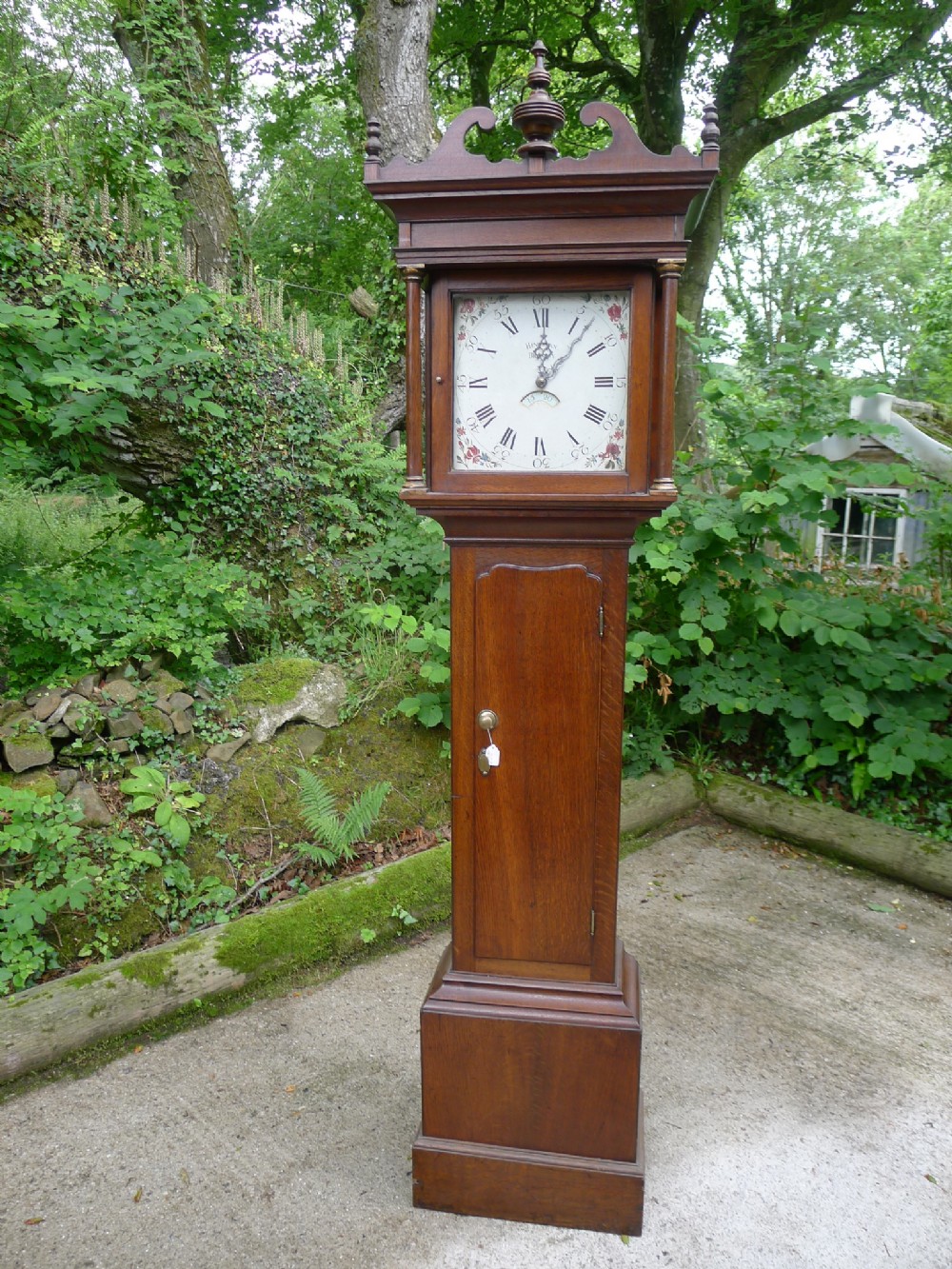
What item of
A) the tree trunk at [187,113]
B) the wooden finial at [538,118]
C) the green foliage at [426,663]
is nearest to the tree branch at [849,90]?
the tree trunk at [187,113]

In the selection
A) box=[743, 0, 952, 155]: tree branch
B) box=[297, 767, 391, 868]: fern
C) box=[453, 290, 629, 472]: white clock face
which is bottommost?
box=[297, 767, 391, 868]: fern

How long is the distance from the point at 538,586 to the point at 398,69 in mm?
5760

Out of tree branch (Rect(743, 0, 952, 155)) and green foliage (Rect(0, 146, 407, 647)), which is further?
tree branch (Rect(743, 0, 952, 155))

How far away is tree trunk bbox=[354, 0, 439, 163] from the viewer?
5855 mm

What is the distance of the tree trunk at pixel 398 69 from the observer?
5855 millimetres

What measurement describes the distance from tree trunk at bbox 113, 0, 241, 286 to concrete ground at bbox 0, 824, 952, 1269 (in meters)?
5.40

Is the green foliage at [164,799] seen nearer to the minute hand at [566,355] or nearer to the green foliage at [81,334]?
the green foliage at [81,334]

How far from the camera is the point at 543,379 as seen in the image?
174cm

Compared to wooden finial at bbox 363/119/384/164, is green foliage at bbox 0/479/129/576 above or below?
below

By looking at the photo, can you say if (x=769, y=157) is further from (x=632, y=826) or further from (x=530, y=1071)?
(x=530, y=1071)

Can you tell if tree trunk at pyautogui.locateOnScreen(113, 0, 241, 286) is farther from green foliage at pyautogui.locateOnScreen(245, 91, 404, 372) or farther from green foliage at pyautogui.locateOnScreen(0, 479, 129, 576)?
green foliage at pyautogui.locateOnScreen(245, 91, 404, 372)

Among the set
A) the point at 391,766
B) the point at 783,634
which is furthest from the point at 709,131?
the point at 783,634

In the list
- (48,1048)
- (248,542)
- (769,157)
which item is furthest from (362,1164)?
(769,157)

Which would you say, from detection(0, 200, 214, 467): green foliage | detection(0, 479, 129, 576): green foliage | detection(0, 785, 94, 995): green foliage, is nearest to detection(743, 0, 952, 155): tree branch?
detection(0, 200, 214, 467): green foliage
